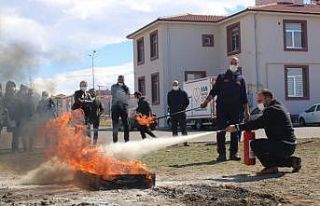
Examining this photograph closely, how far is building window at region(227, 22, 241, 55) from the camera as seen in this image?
43.8m

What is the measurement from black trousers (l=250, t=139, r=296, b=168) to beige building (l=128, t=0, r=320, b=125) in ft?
97.8

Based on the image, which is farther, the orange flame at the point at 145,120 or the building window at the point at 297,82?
the building window at the point at 297,82

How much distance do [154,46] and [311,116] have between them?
15043 mm

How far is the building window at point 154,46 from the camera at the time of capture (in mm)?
46997

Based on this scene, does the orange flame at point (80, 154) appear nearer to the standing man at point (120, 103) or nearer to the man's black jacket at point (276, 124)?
the man's black jacket at point (276, 124)

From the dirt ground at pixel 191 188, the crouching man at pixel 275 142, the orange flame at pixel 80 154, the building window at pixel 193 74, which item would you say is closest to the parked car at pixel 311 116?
the building window at pixel 193 74

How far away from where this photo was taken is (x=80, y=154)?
9852mm

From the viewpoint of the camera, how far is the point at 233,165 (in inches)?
483

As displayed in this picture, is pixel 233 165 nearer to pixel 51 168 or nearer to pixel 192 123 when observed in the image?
pixel 51 168

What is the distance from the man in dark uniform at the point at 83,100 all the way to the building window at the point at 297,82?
28.2m

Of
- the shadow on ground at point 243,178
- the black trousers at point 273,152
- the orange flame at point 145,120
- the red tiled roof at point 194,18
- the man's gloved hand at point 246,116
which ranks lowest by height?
the shadow on ground at point 243,178

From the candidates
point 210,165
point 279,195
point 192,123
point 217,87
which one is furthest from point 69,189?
point 192,123

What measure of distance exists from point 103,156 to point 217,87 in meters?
4.62

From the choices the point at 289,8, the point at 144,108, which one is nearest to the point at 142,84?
the point at 289,8
